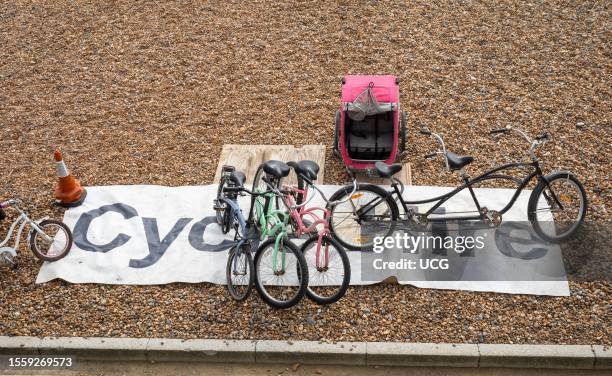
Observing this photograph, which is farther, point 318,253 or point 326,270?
point 326,270

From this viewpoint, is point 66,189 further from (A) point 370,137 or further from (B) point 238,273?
(A) point 370,137

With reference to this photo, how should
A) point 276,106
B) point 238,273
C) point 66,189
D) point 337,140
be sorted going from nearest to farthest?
1. point 238,273
2. point 66,189
3. point 337,140
4. point 276,106

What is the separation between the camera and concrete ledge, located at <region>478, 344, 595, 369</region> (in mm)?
5746

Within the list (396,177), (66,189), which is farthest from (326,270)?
(66,189)

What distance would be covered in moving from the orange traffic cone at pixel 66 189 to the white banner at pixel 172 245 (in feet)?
0.33

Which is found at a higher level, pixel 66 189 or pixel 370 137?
pixel 370 137

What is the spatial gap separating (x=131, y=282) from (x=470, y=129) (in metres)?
4.52

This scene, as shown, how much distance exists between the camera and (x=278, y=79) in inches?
378

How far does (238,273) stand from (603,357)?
336 cm

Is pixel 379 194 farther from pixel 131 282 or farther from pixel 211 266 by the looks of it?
pixel 131 282

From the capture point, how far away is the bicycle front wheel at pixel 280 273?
6.06 meters

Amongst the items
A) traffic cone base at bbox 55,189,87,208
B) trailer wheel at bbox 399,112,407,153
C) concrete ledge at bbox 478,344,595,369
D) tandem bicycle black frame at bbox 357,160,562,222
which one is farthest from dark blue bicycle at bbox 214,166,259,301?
concrete ledge at bbox 478,344,595,369

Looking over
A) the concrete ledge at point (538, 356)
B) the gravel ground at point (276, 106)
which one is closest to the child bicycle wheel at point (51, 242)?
the gravel ground at point (276, 106)

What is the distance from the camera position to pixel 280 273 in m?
6.40
